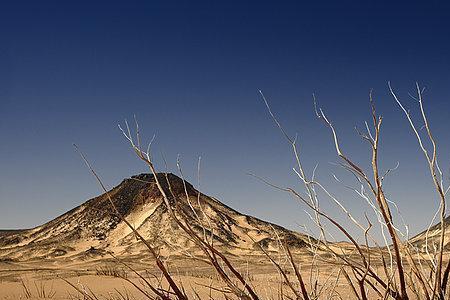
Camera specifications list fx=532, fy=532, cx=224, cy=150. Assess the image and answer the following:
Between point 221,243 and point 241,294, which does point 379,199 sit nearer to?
point 241,294

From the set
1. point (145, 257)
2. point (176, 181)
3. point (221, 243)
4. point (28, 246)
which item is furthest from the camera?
point (176, 181)

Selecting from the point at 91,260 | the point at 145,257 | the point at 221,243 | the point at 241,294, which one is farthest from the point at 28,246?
the point at 241,294

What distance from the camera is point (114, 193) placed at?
2145 cm

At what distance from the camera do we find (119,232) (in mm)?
18938

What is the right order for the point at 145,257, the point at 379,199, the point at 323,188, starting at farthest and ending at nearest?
the point at 145,257 → the point at 323,188 → the point at 379,199

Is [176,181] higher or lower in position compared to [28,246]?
higher

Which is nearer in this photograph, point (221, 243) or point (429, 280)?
point (429, 280)

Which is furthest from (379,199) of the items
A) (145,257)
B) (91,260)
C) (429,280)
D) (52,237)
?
(52,237)

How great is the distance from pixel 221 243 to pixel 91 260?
4050 mm

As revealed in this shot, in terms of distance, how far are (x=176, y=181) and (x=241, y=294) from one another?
19.3m

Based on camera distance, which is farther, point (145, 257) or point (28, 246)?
point (28, 246)

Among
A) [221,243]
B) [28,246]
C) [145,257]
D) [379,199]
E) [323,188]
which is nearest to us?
[379,199]

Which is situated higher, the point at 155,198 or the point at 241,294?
the point at 155,198

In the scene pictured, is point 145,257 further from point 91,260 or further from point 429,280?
point 429,280
